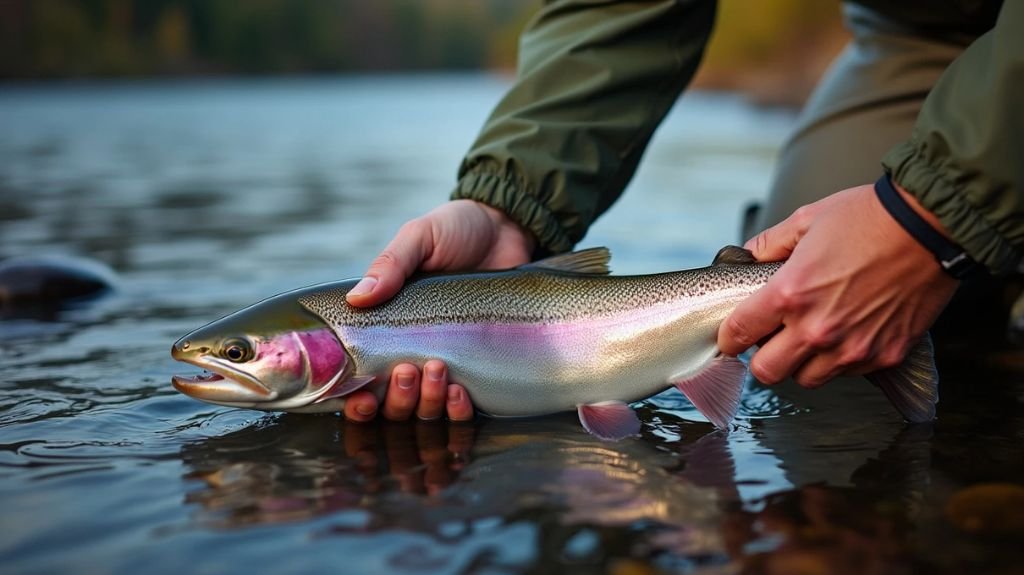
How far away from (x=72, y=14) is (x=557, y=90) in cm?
7173

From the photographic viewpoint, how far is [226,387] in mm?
2613

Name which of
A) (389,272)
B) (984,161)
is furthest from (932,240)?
(389,272)

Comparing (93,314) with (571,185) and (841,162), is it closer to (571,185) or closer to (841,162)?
(571,185)

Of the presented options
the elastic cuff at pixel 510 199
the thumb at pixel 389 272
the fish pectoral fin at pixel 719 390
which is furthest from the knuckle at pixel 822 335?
the elastic cuff at pixel 510 199

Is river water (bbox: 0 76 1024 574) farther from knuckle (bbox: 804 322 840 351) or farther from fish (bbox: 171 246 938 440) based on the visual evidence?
knuckle (bbox: 804 322 840 351)

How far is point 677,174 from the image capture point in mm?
10945

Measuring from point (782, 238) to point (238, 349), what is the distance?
51.9 inches

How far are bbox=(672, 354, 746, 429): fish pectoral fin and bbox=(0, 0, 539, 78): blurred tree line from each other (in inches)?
2380

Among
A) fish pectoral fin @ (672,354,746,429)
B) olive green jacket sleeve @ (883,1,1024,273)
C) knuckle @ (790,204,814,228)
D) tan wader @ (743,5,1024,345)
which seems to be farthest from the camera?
tan wader @ (743,5,1024,345)

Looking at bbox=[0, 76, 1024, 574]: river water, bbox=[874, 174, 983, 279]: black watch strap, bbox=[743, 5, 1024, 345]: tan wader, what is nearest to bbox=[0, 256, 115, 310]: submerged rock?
bbox=[0, 76, 1024, 574]: river water

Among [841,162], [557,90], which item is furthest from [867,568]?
[841,162]

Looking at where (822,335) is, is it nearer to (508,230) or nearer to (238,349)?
(508,230)

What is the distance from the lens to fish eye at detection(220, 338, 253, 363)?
259 cm

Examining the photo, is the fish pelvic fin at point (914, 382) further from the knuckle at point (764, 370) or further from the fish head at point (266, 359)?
the fish head at point (266, 359)
